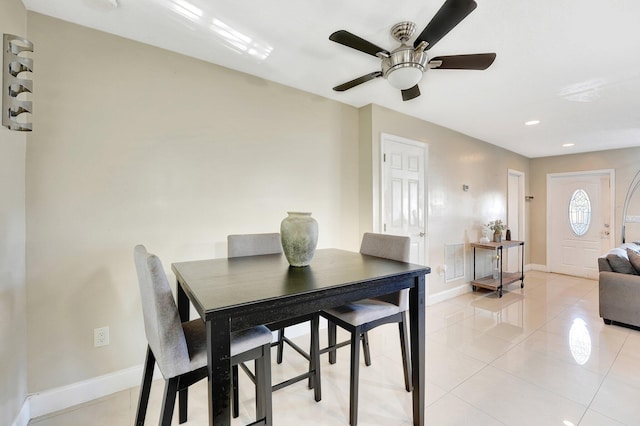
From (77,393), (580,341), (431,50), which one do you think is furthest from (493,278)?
(77,393)

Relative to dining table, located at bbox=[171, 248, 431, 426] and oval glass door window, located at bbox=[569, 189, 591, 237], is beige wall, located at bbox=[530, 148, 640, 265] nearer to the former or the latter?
oval glass door window, located at bbox=[569, 189, 591, 237]

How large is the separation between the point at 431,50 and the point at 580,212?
18.0 ft

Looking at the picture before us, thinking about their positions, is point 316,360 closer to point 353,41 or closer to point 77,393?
point 77,393

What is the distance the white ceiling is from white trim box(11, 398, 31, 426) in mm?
2349

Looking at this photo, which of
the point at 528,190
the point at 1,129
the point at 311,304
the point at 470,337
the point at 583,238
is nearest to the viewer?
the point at 311,304

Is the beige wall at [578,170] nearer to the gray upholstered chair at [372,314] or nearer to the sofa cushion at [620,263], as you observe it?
the sofa cushion at [620,263]

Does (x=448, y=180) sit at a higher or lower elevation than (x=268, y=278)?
higher

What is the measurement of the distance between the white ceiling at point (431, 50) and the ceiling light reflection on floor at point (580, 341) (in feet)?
7.95

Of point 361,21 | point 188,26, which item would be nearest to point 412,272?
point 361,21

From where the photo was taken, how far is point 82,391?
1.79m

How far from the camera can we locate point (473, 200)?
14.4 feet

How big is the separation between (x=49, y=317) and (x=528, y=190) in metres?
7.53

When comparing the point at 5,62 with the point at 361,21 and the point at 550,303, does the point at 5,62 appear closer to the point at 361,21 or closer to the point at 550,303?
the point at 361,21

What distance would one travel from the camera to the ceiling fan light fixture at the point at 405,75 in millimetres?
1699
